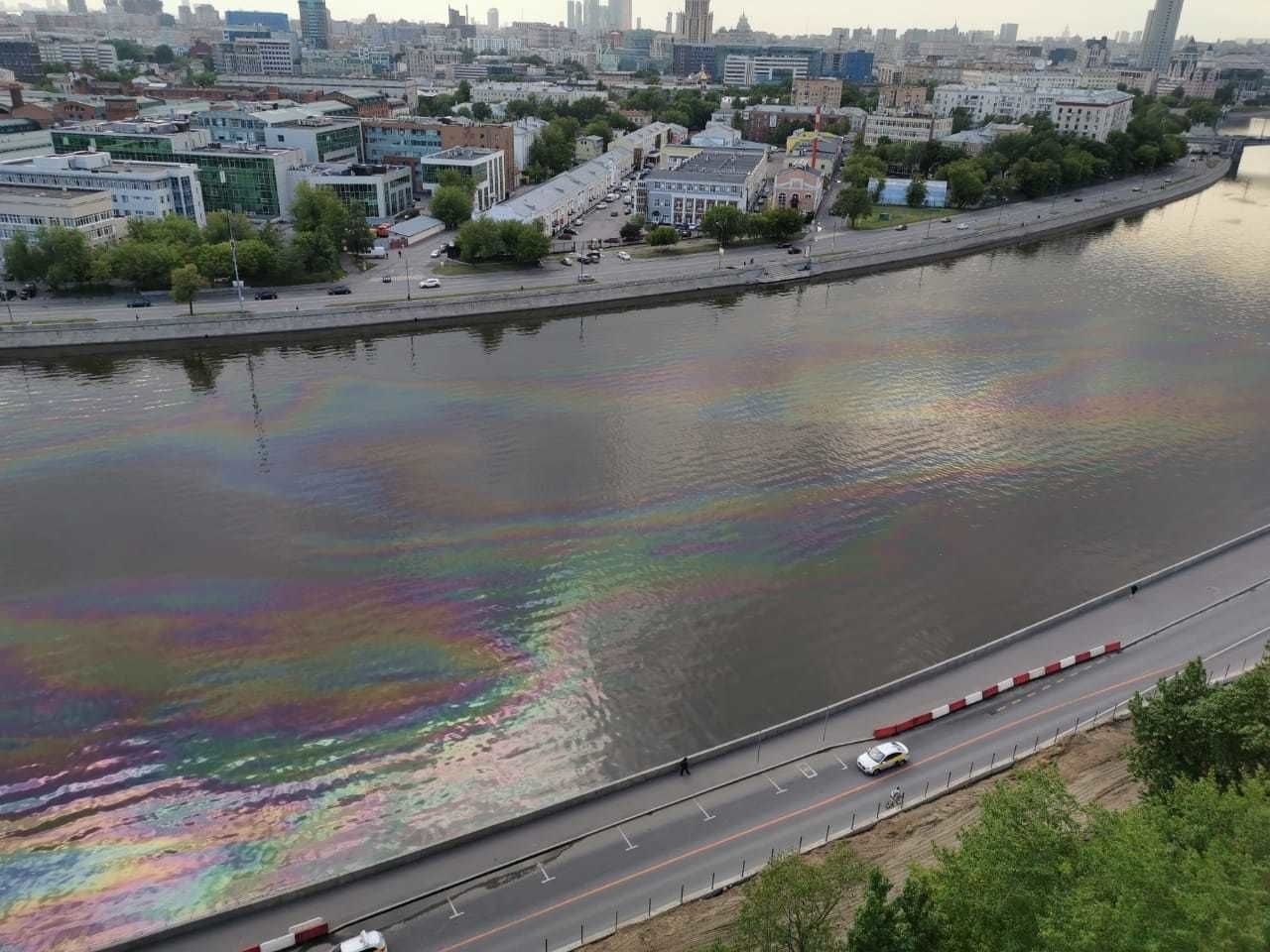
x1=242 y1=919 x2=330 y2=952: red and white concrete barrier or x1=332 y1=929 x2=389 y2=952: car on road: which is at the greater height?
x1=332 y1=929 x2=389 y2=952: car on road

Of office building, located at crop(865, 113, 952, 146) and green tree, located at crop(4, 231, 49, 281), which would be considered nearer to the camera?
green tree, located at crop(4, 231, 49, 281)

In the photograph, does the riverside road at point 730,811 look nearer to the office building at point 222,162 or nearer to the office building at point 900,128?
the office building at point 222,162

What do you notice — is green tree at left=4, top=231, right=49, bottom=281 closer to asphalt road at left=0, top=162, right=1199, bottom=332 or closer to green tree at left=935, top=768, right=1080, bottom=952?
asphalt road at left=0, top=162, right=1199, bottom=332

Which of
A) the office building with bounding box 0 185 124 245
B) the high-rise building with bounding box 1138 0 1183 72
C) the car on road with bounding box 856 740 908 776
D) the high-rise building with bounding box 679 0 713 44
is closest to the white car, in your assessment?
the car on road with bounding box 856 740 908 776

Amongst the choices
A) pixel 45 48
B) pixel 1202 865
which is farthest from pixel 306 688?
pixel 45 48

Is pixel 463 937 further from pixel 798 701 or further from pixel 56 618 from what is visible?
pixel 56 618

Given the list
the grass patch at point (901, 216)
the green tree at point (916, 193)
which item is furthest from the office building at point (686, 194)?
the green tree at point (916, 193)
